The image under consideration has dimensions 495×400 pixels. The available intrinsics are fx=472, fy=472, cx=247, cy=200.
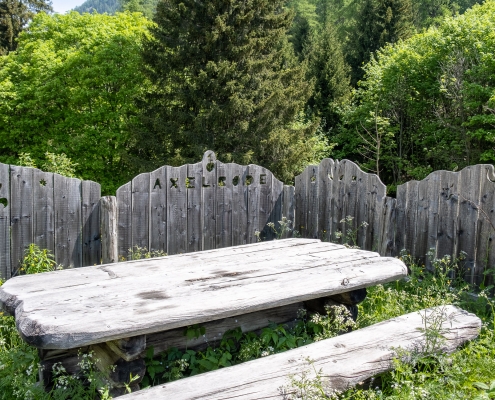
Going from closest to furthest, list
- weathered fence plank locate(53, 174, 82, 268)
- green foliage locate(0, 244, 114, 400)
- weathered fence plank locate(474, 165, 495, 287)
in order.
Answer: green foliage locate(0, 244, 114, 400) → weathered fence plank locate(474, 165, 495, 287) → weathered fence plank locate(53, 174, 82, 268)

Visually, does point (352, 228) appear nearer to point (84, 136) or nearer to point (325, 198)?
point (325, 198)

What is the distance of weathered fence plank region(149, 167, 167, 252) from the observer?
233 inches

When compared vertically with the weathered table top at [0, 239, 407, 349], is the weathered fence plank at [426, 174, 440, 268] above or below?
above

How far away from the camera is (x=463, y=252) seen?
4910 millimetres

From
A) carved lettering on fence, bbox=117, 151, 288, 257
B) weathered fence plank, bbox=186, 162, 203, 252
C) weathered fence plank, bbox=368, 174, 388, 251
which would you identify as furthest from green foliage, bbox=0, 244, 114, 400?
weathered fence plank, bbox=368, 174, 388, 251

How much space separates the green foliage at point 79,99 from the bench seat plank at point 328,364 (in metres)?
11.9

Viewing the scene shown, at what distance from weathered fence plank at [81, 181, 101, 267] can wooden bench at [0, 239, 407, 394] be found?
1.89 m

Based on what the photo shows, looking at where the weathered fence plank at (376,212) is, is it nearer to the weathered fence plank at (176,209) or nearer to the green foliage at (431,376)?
the green foliage at (431,376)

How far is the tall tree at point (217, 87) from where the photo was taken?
514 inches

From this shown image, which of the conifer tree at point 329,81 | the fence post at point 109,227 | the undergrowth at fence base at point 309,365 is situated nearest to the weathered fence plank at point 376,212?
the undergrowth at fence base at point 309,365

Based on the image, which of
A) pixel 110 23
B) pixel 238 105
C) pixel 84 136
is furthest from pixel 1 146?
pixel 238 105

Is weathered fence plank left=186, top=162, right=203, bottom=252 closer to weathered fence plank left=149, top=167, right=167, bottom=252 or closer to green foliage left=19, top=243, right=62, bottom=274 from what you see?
weathered fence plank left=149, top=167, right=167, bottom=252

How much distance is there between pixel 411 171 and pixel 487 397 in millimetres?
14017

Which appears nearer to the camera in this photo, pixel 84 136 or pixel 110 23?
pixel 84 136
